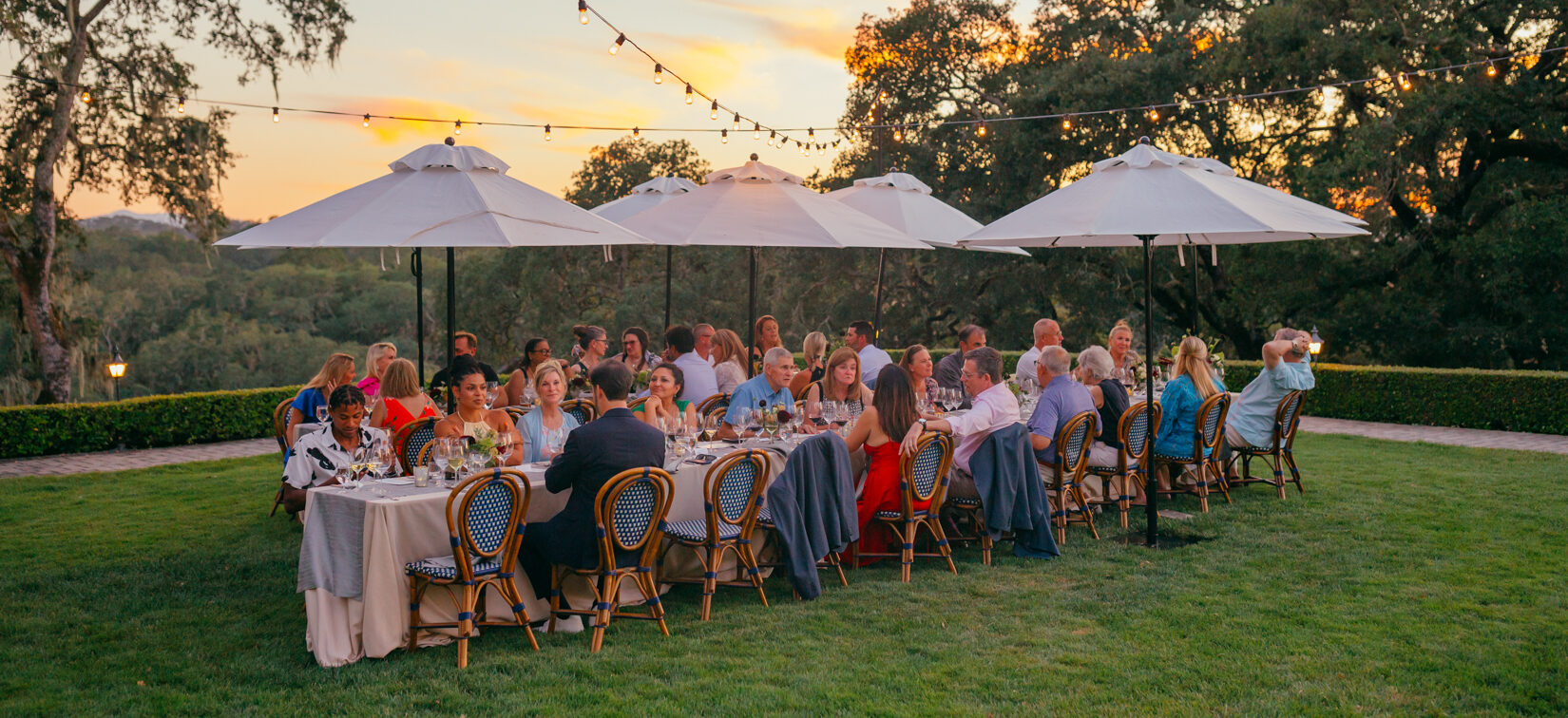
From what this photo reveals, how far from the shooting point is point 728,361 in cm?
977

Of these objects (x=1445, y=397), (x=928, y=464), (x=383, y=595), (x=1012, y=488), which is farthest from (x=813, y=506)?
(x=1445, y=397)

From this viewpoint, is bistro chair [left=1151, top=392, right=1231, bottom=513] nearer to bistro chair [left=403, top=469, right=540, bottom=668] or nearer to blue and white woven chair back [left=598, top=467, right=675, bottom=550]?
blue and white woven chair back [left=598, top=467, right=675, bottom=550]

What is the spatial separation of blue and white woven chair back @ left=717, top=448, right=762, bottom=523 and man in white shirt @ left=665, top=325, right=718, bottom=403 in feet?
9.09

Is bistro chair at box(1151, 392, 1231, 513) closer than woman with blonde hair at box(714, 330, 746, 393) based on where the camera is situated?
Yes

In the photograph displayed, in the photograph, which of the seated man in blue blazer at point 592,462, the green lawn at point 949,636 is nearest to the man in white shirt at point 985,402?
the green lawn at point 949,636

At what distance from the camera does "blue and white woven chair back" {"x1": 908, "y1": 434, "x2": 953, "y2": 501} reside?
21.2 feet

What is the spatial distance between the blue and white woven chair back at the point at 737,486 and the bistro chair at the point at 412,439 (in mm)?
2133

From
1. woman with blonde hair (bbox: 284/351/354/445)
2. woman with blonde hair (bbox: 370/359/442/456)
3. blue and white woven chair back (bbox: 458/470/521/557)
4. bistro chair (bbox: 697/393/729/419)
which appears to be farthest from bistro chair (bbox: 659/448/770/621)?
woman with blonde hair (bbox: 284/351/354/445)

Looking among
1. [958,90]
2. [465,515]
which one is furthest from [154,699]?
[958,90]

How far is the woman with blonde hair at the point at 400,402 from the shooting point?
721 centimetres

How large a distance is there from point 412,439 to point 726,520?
2327 millimetres

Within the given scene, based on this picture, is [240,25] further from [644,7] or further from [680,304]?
[680,304]

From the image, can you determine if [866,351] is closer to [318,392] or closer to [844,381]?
[844,381]

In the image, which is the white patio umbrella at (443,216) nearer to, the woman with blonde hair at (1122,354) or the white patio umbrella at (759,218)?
the white patio umbrella at (759,218)
